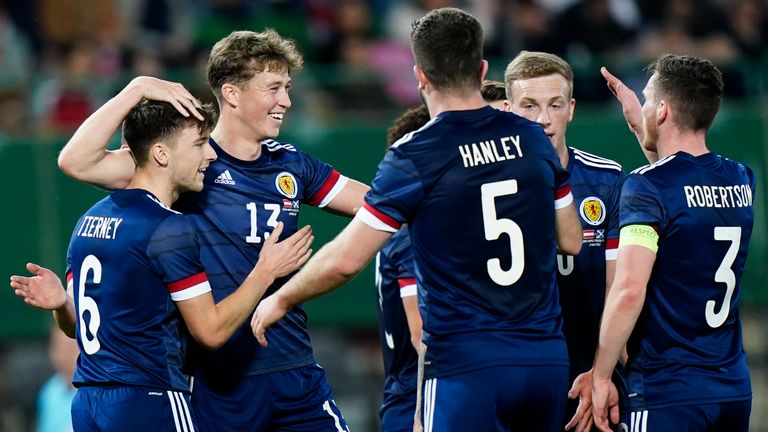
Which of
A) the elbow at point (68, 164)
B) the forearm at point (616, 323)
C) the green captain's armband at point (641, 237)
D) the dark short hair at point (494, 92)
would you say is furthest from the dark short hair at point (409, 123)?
the elbow at point (68, 164)

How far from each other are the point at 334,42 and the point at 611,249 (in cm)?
718

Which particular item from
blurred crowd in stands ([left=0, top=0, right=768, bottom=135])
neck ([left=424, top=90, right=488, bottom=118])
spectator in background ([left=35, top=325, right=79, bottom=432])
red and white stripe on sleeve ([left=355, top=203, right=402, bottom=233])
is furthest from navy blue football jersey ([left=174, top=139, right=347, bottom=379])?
blurred crowd in stands ([left=0, top=0, right=768, bottom=135])

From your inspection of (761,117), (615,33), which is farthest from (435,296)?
(615,33)

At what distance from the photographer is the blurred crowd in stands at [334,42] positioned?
11.3 metres

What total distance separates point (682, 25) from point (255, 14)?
189 inches

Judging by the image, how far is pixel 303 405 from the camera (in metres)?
6.32

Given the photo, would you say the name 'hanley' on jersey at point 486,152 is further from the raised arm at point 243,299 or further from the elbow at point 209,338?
the elbow at point 209,338

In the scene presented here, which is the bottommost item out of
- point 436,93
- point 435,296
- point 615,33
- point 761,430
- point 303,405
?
point 761,430

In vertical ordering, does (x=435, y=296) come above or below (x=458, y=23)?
below

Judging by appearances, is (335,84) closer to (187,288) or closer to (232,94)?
(232,94)

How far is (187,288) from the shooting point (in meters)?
5.69

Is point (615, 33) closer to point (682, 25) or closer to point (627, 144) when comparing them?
point (682, 25)

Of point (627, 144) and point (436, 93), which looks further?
point (627, 144)

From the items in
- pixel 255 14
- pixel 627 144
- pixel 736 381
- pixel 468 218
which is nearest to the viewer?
pixel 468 218
